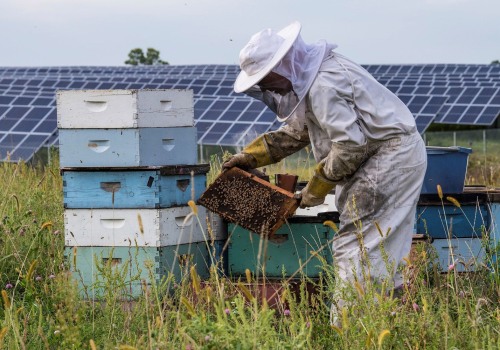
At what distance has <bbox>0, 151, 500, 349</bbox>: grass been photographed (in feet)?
11.8

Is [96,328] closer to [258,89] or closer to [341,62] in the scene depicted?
[258,89]

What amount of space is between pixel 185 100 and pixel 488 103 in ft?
70.2

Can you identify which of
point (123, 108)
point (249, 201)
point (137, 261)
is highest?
point (123, 108)

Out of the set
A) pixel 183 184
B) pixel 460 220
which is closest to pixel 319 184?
pixel 183 184

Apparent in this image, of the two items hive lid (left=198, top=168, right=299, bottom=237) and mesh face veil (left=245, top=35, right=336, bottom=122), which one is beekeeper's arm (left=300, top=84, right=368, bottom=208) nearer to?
mesh face veil (left=245, top=35, right=336, bottom=122)

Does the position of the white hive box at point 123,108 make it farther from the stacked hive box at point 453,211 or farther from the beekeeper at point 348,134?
the stacked hive box at point 453,211

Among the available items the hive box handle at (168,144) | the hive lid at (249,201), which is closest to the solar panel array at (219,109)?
the hive box handle at (168,144)

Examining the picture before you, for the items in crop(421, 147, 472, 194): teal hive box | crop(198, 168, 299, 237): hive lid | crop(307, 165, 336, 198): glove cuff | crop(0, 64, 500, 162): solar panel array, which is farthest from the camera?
crop(0, 64, 500, 162): solar panel array

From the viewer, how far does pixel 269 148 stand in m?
5.90

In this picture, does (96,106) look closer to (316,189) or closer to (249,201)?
(249,201)

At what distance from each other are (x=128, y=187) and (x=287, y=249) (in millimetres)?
1099

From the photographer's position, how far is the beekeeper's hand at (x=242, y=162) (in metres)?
5.88

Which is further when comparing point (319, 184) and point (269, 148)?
point (269, 148)

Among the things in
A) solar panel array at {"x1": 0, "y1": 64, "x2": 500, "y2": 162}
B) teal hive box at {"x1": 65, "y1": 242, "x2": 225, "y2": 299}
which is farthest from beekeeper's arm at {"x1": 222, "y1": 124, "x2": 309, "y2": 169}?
solar panel array at {"x1": 0, "y1": 64, "x2": 500, "y2": 162}
